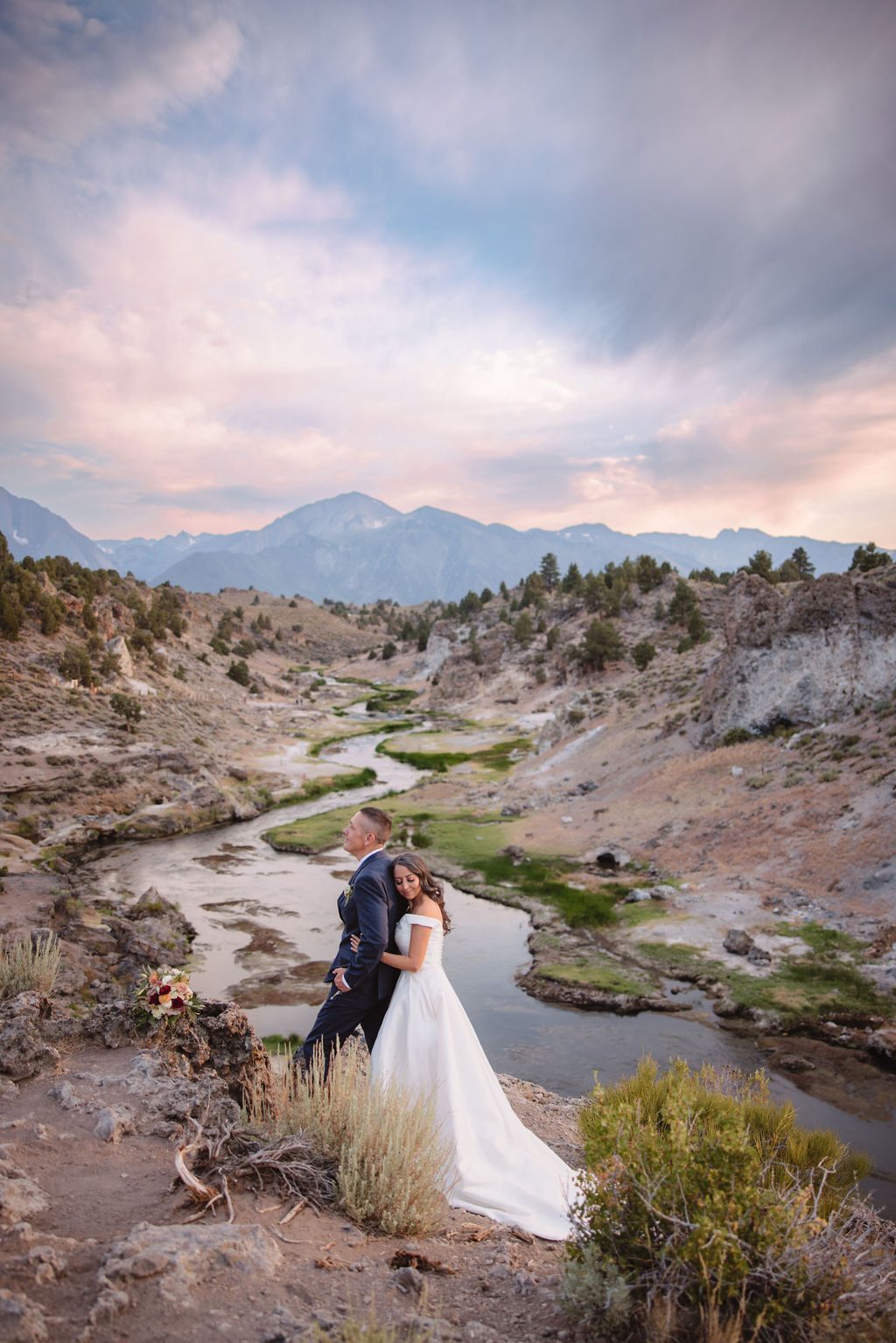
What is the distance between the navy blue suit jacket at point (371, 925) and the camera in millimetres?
5824

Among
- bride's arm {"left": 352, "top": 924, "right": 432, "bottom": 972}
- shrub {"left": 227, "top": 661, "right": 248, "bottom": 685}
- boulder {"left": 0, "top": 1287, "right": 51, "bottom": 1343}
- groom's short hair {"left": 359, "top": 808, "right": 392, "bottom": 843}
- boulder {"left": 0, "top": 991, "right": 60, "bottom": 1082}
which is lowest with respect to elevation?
boulder {"left": 0, "top": 991, "right": 60, "bottom": 1082}

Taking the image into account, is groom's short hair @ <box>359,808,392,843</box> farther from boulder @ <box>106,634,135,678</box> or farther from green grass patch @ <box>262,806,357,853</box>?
boulder @ <box>106,634,135,678</box>

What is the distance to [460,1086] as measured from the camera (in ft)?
19.5

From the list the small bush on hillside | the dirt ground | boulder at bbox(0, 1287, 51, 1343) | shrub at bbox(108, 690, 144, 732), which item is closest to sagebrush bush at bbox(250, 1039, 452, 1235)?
the dirt ground

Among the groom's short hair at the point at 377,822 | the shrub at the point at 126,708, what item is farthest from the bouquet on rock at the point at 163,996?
the shrub at the point at 126,708

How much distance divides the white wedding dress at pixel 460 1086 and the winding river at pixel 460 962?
525 centimetres

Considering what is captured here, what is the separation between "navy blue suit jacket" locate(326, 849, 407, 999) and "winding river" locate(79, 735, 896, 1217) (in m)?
6.29

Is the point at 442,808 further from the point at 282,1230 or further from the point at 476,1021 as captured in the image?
the point at 282,1230

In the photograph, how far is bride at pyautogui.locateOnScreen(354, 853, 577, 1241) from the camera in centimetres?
563

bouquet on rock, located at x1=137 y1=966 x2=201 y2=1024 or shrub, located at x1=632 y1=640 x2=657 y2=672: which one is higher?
shrub, located at x1=632 y1=640 x2=657 y2=672

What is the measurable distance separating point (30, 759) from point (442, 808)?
2011 centimetres

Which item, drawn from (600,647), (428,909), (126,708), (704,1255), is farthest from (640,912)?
(600,647)

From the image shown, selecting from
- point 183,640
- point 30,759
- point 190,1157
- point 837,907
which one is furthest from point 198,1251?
point 183,640

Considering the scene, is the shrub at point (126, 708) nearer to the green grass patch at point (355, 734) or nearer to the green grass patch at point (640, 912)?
the green grass patch at point (355, 734)
